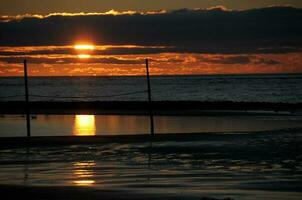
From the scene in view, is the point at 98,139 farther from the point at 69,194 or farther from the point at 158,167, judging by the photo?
the point at 69,194

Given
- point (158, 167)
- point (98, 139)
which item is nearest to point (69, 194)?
point (158, 167)

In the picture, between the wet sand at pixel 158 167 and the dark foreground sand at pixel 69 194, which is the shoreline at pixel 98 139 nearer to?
the wet sand at pixel 158 167

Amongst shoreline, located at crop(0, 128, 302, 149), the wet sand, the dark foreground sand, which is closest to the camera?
the dark foreground sand

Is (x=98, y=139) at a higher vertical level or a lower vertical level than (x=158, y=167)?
higher

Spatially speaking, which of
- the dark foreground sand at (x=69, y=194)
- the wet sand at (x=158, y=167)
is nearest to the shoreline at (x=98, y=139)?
the wet sand at (x=158, y=167)

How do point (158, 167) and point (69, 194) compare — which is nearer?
point (69, 194)

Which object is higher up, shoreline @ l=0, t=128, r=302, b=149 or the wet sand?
shoreline @ l=0, t=128, r=302, b=149

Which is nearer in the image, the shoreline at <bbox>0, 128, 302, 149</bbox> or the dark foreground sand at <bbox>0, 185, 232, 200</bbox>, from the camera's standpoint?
the dark foreground sand at <bbox>0, 185, 232, 200</bbox>

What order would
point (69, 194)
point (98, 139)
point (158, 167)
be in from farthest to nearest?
point (98, 139) < point (158, 167) < point (69, 194)

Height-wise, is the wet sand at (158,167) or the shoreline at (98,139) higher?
the shoreline at (98,139)

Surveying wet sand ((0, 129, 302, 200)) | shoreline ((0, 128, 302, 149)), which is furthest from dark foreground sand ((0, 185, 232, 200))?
shoreline ((0, 128, 302, 149))

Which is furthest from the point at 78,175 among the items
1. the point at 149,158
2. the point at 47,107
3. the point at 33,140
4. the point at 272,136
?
the point at 47,107

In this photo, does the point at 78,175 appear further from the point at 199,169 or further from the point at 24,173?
the point at 199,169

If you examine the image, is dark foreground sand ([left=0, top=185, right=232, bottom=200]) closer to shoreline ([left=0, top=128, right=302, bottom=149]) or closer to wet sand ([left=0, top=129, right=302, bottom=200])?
wet sand ([left=0, top=129, right=302, bottom=200])
